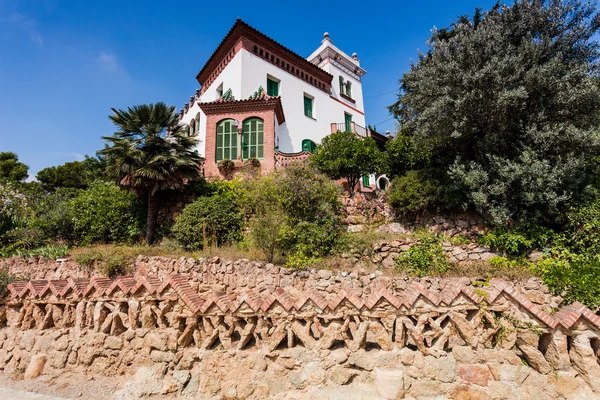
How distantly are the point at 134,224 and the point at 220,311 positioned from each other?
1068cm

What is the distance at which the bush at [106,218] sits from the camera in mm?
13109

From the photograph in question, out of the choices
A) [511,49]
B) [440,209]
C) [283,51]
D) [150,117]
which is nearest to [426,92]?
[511,49]

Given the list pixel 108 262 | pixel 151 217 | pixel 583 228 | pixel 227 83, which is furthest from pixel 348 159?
pixel 227 83

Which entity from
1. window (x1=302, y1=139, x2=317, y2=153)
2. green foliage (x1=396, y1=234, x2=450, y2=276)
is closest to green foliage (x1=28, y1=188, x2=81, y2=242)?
window (x1=302, y1=139, x2=317, y2=153)

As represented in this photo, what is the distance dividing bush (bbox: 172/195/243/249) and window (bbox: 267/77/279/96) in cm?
1005

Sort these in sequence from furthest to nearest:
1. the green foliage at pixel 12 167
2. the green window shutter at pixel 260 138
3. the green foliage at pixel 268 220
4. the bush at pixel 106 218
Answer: the green foliage at pixel 12 167 → the green window shutter at pixel 260 138 → the bush at pixel 106 218 → the green foliage at pixel 268 220

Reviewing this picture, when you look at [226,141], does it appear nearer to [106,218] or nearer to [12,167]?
[106,218]

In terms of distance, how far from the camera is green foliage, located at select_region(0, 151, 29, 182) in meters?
26.0

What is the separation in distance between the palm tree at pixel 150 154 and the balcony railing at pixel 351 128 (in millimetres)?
11717

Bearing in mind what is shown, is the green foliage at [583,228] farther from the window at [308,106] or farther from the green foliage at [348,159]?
the window at [308,106]

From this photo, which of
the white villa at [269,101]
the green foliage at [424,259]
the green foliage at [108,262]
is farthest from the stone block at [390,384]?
the white villa at [269,101]

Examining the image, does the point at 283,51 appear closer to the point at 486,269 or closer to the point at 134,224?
the point at 134,224

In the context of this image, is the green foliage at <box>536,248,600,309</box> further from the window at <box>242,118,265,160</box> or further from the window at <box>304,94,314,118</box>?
the window at <box>304,94,314,118</box>

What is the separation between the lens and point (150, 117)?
12.8 m
